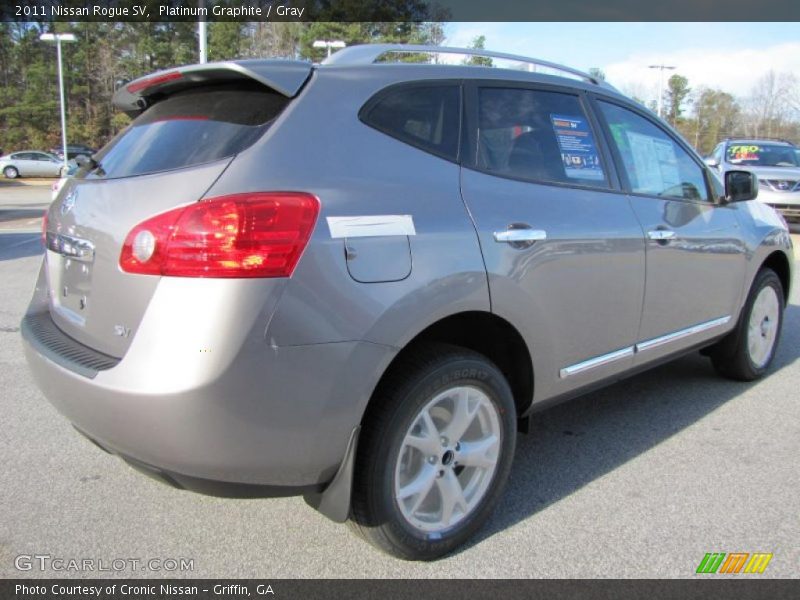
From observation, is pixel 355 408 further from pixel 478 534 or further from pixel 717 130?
pixel 717 130

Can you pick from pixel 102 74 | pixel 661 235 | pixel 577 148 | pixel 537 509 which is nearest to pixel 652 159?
pixel 661 235

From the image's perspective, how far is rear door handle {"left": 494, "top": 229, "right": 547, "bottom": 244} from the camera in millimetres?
2527

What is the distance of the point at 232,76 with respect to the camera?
Answer: 2.33m

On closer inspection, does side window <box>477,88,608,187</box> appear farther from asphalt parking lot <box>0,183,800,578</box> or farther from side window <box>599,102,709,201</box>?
asphalt parking lot <box>0,183,800,578</box>

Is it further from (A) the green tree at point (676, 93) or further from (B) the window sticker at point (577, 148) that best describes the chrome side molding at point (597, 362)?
(A) the green tree at point (676, 93)

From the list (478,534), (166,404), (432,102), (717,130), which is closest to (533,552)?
(478,534)

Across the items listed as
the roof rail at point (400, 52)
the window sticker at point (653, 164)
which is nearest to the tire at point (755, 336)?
the window sticker at point (653, 164)

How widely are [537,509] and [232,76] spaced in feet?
6.92

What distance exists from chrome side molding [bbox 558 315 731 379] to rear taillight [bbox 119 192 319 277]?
1473mm

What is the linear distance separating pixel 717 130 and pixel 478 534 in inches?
2839

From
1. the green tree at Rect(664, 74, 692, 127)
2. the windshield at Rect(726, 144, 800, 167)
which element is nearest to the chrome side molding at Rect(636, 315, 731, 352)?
the windshield at Rect(726, 144, 800, 167)

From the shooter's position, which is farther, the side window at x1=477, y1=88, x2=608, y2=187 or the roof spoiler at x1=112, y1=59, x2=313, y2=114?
the side window at x1=477, y1=88, x2=608, y2=187

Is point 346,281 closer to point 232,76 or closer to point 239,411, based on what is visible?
point 239,411

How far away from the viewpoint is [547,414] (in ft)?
13.1
